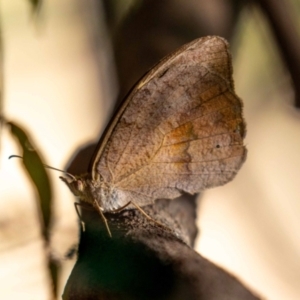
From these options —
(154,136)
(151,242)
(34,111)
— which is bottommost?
(151,242)

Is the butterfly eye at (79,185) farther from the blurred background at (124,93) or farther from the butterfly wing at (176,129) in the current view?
the blurred background at (124,93)

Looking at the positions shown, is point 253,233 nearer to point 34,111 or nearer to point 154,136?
point 154,136

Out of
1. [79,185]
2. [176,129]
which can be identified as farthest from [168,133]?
[79,185]

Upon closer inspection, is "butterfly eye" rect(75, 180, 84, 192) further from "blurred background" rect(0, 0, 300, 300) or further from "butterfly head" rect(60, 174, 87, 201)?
"blurred background" rect(0, 0, 300, 300)

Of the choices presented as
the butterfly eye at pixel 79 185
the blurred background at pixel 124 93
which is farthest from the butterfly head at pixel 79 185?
the blurred background at pixel 124 93

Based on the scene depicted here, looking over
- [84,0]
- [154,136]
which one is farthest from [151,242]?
[84,0]

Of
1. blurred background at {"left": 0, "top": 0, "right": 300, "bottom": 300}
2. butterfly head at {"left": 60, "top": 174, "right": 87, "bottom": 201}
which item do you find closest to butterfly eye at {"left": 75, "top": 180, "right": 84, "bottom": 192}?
butterfly head at {"left": 60, "top": 174, "right": 87, "bottom": 201}
